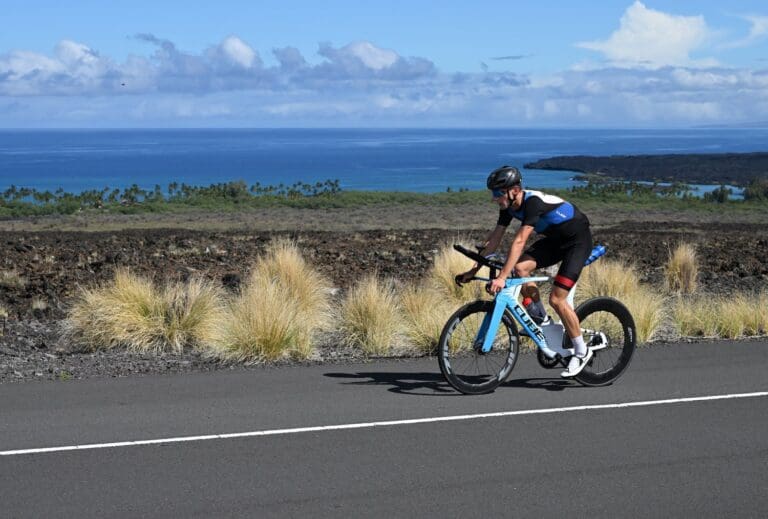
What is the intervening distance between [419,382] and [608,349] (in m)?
1.73

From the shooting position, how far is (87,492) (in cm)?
636

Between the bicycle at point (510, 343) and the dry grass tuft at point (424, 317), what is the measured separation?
5.38ft

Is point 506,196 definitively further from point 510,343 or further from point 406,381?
point 406,381

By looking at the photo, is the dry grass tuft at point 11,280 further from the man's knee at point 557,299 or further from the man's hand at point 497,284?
the man's knee at point 557,299

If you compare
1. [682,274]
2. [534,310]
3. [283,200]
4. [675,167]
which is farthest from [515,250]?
[675,167]

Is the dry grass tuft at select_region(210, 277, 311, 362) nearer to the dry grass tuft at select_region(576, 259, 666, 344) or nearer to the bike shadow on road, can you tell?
the bike shadow on road

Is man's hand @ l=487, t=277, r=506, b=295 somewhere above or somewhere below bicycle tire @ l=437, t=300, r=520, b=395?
above

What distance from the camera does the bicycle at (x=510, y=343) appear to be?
8.88 meters

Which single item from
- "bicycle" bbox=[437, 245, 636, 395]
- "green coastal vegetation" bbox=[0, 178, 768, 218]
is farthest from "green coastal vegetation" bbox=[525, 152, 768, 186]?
"bicycle" bbox=[437, 245, 636, 395]

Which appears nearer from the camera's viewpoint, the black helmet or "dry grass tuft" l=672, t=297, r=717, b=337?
the black helmet

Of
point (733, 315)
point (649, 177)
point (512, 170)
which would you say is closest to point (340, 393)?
point (512, 170)

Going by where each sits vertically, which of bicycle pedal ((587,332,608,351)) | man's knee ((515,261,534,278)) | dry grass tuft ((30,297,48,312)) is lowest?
dry grass tuft ((30,297,48,312))

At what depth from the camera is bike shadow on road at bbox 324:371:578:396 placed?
30.6 ft

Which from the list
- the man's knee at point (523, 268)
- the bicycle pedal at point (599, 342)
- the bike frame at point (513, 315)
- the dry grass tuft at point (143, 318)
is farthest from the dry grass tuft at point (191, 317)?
the bicycle pedal at point (599, 342)
